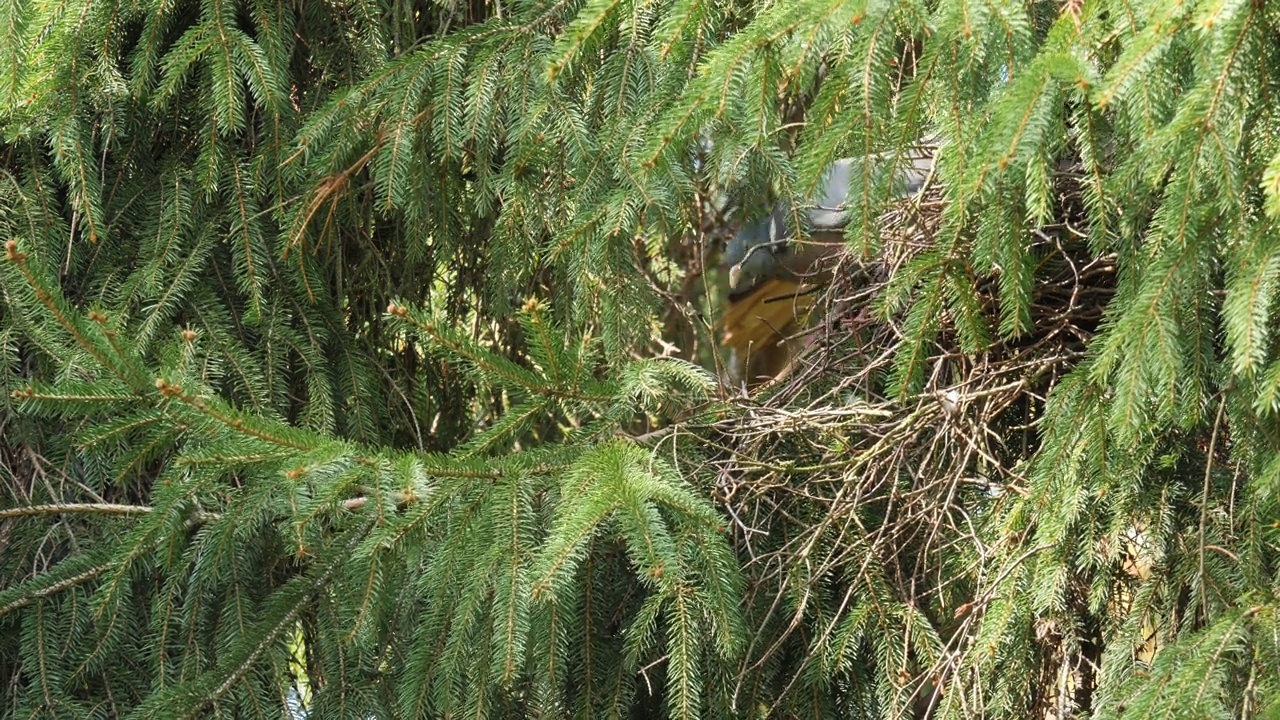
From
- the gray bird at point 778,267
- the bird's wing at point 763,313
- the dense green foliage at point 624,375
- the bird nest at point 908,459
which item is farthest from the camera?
the bird's wing at point 763,313

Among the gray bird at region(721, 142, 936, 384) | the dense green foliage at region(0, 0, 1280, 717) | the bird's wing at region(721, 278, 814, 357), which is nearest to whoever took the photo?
the dense green foliage at region(0, 0, 1280, 717)

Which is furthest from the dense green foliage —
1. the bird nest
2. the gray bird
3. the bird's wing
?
the bird's wing

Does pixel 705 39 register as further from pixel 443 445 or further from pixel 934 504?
pixel 443 445

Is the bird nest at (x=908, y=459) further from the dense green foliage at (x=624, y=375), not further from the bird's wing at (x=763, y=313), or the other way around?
the bird's wing at (x=763, y=313)

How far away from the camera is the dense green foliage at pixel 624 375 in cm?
168

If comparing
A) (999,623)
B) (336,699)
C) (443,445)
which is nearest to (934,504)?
(999,623)

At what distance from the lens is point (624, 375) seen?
7.02ft

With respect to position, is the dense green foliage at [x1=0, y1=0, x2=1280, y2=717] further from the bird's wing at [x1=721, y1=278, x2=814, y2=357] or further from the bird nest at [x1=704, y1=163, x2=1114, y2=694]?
the bird's wing at [x1=721, y1=278, x2=814, y2=357]

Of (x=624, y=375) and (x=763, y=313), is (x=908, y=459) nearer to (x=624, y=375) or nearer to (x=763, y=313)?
(x=624, y=375)

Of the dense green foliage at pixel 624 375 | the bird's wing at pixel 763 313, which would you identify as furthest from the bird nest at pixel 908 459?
the bird's wing at pixel 763 313

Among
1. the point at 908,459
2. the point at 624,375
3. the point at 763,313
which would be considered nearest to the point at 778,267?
the point at 763,313

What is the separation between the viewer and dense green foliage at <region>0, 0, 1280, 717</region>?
1.68 m

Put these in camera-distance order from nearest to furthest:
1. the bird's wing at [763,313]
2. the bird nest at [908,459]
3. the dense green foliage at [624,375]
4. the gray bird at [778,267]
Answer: the dense green foliage at [624,375], the bird nest at [908,459], the gray bird at [778,267], the bird's wing at [763,313]

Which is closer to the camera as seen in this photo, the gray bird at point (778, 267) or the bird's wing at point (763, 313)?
the gray bird at point (778, 267)
